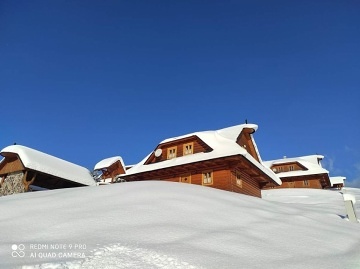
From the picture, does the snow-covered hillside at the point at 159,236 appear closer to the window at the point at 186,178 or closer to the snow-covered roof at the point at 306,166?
the window at the point at 186,178

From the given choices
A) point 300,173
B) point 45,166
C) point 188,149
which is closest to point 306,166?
point 300,173

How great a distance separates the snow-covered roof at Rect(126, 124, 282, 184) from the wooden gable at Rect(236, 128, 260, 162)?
0.42 meters

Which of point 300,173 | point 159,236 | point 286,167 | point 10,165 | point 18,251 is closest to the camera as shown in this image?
point 18,251

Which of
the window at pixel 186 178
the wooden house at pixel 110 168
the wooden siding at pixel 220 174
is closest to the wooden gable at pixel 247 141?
the wooden siding at pixel 220 174

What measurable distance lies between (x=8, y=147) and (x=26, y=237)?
2230 cm

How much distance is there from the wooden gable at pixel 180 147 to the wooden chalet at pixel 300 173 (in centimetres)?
2100

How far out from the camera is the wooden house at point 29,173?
22000 millimetres

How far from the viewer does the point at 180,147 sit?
20109 millimetres

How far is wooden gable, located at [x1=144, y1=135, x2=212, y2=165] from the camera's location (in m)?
19.0

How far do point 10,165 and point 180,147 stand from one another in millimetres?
14051

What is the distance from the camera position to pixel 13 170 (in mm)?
23500

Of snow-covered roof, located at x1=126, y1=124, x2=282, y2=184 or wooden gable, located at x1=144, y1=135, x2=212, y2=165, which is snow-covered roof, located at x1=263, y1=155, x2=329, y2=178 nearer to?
snow-covered roof, located at x1=126, y1=124, x2=282, y2=184

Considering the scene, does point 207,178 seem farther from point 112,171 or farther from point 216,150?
point 112,171

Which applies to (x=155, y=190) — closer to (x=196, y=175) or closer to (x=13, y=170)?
(x=196, y=175)
